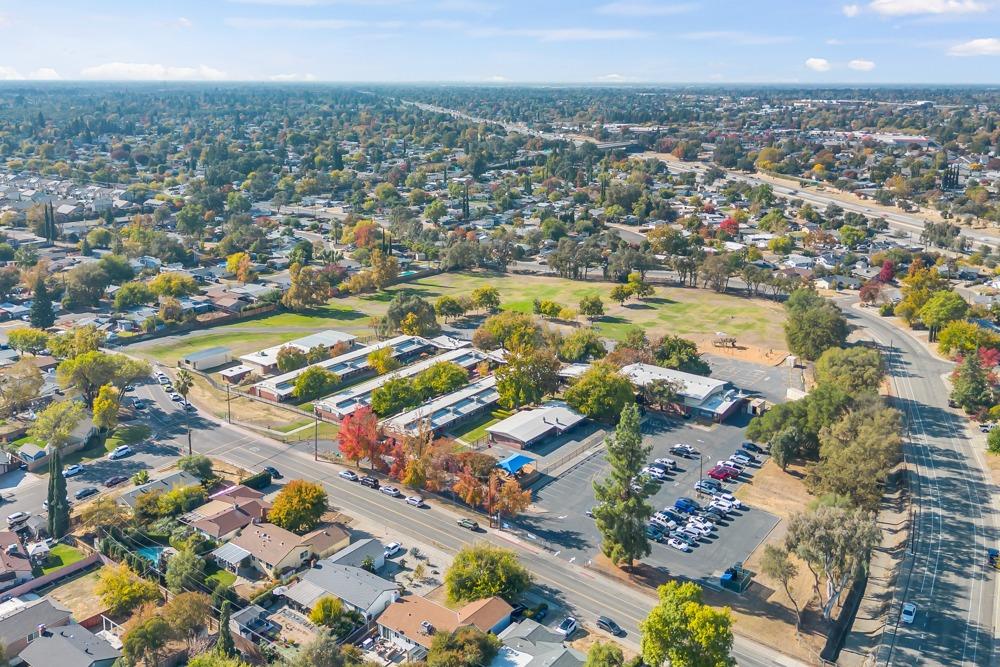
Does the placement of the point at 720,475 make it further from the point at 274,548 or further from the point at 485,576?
the point at 274,548

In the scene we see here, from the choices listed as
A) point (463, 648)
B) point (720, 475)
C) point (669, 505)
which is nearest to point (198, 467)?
point (463, 648)

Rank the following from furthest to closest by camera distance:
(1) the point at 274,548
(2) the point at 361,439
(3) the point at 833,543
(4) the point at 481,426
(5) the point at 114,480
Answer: (4) the point at 481,426 → (2) the point at 361,439 → (5) the point at 114,480 → (1) the point at 274,548 → (3) the point at 833,543

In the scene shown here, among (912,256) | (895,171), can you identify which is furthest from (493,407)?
(895,171)

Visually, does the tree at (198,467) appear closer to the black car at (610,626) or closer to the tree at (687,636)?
the black car at (610,626)

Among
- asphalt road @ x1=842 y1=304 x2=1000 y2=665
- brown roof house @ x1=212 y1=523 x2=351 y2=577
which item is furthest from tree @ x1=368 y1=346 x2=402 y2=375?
asphalt road @ x1=842 y1=304 x2=1000 y2=665

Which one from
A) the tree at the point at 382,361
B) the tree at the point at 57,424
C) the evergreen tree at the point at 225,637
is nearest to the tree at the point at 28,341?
the tree at the point at 57,424

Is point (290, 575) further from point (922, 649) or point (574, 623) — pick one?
point (922, 649)
